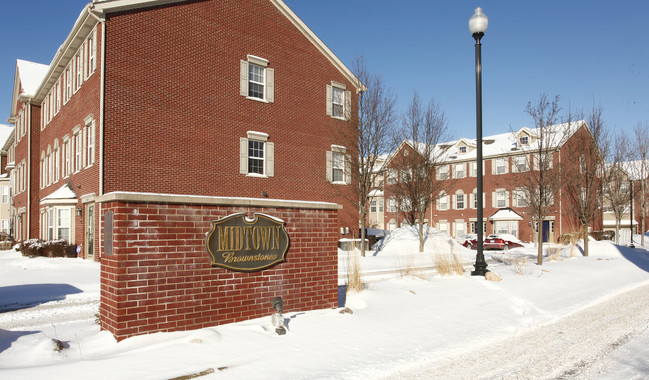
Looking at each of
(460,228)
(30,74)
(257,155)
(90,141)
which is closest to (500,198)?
(460,228)

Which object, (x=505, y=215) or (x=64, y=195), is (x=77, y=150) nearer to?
(x=64, y=195)

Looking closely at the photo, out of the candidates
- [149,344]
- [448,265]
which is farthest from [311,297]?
[448,265]

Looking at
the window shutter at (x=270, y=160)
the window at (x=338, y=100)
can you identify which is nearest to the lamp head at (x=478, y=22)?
the window shutter at (x=270, y=160)

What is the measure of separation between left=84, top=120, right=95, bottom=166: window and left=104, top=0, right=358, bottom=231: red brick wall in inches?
52.7

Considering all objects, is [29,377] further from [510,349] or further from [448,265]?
[448,265]

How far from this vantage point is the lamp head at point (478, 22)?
487 inches

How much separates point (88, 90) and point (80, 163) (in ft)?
11.3

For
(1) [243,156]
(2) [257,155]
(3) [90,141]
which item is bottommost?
(1) [243,156]

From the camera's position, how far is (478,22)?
12.4 meters

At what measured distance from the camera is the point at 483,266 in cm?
1199

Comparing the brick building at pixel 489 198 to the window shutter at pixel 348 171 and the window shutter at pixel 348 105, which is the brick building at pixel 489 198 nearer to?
the window shutter at pixel 348 171

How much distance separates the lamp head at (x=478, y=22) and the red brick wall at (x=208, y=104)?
12.1 m

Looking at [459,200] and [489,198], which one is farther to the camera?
[459,200]

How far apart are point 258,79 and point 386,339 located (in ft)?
59.1
